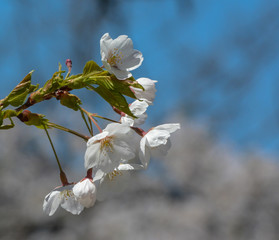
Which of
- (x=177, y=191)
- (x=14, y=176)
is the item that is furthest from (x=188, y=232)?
(x=14, y=176)

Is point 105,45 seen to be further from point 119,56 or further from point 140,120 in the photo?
point 140,120

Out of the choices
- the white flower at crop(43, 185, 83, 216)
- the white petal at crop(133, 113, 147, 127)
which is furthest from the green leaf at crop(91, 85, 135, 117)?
the white flower at crop(43, 185, 83, 216)

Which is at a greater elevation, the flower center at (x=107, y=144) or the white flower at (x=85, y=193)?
the flower center at (x=107, y=144)

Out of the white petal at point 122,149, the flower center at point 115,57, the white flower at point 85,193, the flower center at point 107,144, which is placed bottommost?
the white flower at point 85,193

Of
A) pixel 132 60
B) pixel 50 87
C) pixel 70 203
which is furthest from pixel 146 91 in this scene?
pixel 70 203

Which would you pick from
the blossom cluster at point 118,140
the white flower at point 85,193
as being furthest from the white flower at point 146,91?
the white flower at point 85,193

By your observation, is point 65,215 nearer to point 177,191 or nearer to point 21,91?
point 177,191

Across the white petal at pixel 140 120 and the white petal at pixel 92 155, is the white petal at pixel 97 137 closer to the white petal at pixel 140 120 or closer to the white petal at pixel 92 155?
the white petal at pixel 92 155

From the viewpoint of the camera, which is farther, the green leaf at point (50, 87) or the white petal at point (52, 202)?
the white petal at point (52, 202)
